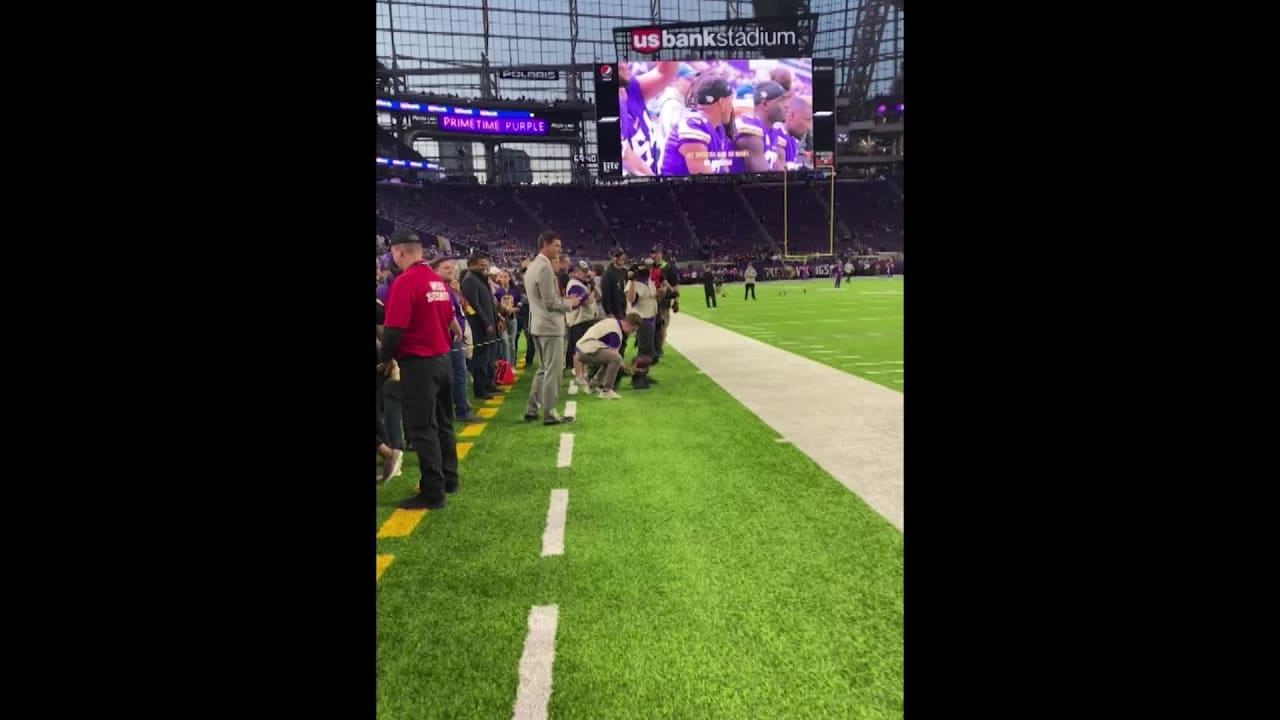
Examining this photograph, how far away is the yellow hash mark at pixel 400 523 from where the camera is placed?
15.5 ft

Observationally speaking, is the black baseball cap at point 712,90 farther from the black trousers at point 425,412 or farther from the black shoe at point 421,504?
the black shoe at point 421,504

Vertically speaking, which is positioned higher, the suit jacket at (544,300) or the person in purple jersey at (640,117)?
the person in purple jersey at (640,117)

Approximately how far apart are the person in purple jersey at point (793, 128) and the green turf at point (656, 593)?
39351mm

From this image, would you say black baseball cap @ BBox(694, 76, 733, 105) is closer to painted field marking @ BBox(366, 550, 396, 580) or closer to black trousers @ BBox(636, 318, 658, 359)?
black trousers @ BBox(636, 318, 658, 359)

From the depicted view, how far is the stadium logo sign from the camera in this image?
48.0 metres

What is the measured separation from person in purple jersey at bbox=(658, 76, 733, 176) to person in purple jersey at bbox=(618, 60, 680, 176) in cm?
102

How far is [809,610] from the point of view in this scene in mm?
3418

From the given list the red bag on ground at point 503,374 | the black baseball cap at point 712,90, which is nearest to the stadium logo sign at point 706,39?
the black baseball cap at point 712,90
